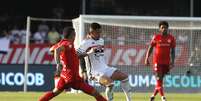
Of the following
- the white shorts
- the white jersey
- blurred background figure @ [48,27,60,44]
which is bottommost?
→ blurred background figure @ [48,27,60,44]

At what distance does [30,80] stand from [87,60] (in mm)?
9461

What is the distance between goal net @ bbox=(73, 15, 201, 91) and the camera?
2741cm

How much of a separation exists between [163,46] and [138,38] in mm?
6001

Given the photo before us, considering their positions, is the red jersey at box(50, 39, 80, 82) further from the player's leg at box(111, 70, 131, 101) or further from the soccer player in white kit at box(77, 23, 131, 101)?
the player's leg at box(111, 70, 131, 101)

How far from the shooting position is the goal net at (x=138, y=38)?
27.4m

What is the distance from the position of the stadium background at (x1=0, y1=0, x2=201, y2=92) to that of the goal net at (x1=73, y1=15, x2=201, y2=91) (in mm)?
31

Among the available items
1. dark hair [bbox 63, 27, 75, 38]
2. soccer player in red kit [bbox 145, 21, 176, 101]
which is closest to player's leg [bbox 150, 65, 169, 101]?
soccer player in red kit [bbox 145, 21, 176, 101]

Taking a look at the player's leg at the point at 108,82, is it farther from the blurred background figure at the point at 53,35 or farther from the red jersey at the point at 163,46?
the blurred background figure at the point at 53,35

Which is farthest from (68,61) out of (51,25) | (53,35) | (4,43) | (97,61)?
(51,25)

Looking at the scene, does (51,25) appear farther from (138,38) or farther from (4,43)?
(138,38)

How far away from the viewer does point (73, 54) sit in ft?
55.3

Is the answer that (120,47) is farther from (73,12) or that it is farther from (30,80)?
(73,12)

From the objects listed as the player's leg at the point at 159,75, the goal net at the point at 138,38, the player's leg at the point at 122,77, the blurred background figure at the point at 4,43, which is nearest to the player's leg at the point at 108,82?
the player's leg at the point at 122,77

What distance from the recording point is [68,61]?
16.9m
